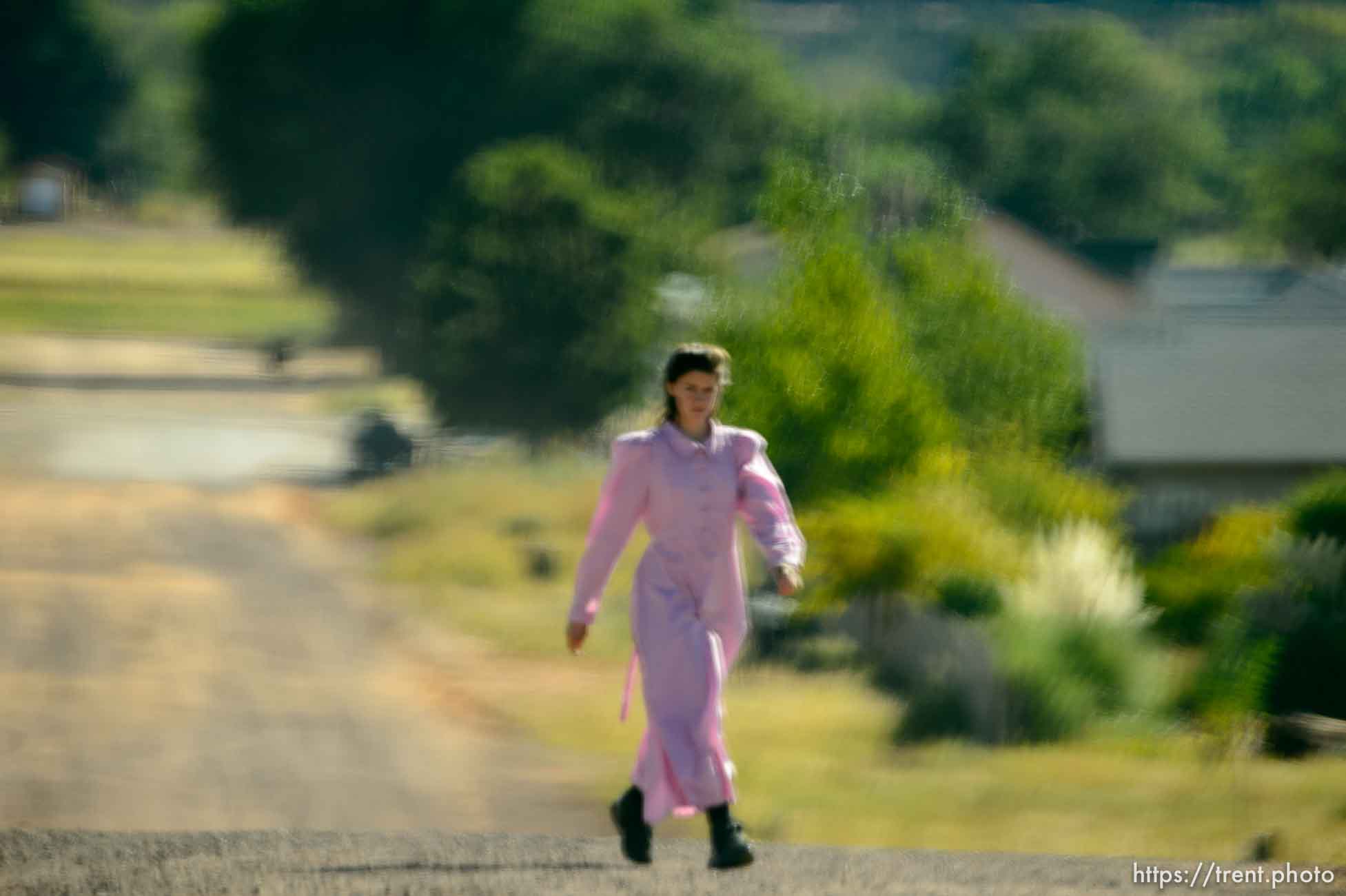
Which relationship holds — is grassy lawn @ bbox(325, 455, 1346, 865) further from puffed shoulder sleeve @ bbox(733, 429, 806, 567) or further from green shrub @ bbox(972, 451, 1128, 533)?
puffed shoulder sleeve @ bbox(733, 429, 806, 567)

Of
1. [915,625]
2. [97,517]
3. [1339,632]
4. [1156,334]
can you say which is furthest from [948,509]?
[97,517]

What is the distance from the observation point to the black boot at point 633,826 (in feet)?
29.9

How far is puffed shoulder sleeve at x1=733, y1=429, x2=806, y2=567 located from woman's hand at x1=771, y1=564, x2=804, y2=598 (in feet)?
0.22

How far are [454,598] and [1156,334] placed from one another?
50.2 feet

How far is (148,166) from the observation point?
131 meters

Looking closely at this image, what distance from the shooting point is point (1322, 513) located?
78.1 feet

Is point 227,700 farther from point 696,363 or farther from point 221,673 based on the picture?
point 696,363

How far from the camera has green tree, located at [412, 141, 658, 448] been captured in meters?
68.8

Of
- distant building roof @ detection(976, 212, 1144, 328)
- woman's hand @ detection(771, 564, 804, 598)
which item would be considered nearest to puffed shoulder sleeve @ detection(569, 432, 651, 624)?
woman's hand @ detection(771, 564, 804, 598)

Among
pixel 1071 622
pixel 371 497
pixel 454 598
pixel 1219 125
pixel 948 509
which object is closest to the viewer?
pixel 1071 622

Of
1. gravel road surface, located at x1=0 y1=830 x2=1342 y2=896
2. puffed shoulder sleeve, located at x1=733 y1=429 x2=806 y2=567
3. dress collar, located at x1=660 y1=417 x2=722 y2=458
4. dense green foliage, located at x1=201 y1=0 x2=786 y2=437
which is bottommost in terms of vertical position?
gravel road surface, located at x1=0 y1=830 x2=1342 y2=896

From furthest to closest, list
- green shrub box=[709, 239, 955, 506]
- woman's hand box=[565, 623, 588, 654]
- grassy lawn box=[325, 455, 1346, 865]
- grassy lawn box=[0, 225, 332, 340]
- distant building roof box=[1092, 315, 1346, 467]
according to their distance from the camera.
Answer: grassy lawn box=[0, 225, 332, 340]
distant building roof box=[1092, 315, 1346, 467]
green shrub box=[709, 239, 955, 506]
grassy lawn box=[325, 455, 1346, 865]
woman's hand box=[565, 623, 588, 654]

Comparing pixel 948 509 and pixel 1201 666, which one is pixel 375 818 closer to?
pixel 1201 666

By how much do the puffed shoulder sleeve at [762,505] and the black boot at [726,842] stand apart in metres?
0.96
